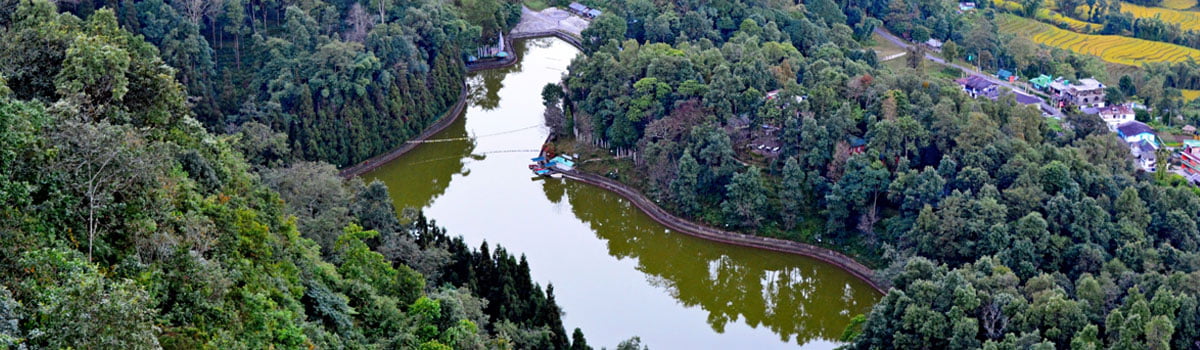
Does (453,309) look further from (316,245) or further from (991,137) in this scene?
(991,137)

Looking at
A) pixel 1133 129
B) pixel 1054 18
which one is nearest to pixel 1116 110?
pixel 1133 129

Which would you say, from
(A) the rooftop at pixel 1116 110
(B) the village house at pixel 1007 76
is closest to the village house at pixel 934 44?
(B) the village house at pixel 1007 76

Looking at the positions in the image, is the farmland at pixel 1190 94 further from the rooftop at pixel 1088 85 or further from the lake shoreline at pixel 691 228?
the lake shoreline at pixel 691 228

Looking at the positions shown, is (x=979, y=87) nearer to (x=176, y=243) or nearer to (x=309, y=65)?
(x=309, y=65)

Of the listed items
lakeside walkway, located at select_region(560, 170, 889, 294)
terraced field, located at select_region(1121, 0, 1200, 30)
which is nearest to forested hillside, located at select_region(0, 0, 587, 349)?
lakeside walkway, located at select_region(560, 170, 889, 294)

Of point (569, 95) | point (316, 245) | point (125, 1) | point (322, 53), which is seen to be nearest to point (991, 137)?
point (569, 95)

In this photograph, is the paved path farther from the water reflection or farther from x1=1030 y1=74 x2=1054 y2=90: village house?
the water reflection
